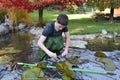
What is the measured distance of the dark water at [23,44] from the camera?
30.9 ft

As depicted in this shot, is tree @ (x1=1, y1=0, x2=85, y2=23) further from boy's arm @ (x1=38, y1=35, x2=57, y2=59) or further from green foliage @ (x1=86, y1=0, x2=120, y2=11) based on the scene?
boy's arm @ (x1=38, y1=35, x2=57, y2=59)

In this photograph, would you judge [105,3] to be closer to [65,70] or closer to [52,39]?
[52,39]

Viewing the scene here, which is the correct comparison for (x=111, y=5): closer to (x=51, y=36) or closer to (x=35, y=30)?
(x=35, y=30)

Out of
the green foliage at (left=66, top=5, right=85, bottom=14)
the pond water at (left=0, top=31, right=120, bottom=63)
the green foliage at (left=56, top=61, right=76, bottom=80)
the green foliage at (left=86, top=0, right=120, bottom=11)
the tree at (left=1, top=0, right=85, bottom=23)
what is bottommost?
the green foliage at (left=66, top=5, right=85, bottom=14)

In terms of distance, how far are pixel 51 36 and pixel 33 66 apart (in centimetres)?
91

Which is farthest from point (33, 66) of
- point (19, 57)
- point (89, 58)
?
point (19, 57)

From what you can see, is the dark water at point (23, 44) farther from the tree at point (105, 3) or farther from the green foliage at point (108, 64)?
the tree at point (105, 3)

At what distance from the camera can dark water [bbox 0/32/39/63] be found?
9.43 m

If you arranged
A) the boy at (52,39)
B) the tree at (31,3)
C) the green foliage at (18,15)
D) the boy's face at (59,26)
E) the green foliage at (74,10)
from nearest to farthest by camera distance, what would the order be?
1. the boy's face at (59,26)
2. the boy at (52,39)
3. the tree at (31,3)
4. the green foliage at (18,15)
5. the green foliage at (74,10)

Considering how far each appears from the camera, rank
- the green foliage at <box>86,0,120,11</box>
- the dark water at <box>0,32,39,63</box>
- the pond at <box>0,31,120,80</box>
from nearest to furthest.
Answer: the pond at <box>0,31,120,80</box>
the dark water at <box>0,32,39,63</box>
the green foliage at <box>86,0,120,11</box>

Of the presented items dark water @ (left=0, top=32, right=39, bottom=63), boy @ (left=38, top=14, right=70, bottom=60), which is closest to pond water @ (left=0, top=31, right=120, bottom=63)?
dark water @ (left=0, top=32, right=39, bottom=63)

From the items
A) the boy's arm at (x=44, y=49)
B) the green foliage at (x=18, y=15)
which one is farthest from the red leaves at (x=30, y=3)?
the boy's arm at (x=44, y=49)

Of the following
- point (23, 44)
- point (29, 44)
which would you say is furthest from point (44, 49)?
point (23, 44)

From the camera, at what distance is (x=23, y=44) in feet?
39.3
